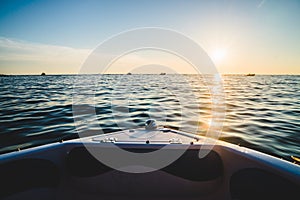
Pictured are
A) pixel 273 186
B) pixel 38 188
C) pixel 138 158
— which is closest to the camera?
pixel 273 186

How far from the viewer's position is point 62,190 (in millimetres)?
2312

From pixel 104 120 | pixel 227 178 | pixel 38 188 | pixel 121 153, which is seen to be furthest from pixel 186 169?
pixel 104 120

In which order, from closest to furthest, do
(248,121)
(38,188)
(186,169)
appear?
(38,188), (186,169), (248,121)

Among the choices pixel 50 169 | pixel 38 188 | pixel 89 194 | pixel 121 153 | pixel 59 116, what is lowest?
pixel 59 116

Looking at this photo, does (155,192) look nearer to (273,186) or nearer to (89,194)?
(89,194)

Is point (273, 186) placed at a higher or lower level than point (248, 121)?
higher

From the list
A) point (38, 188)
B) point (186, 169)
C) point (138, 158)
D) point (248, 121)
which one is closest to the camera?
point (38, 188)

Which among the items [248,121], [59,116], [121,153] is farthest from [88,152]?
[248,121]

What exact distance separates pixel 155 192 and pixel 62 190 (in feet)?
3.90

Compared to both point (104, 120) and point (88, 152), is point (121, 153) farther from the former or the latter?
point (104, 120)

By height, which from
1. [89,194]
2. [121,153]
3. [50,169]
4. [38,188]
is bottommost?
[89,194]

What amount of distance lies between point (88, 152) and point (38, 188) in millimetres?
653

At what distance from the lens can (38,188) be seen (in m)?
2.10

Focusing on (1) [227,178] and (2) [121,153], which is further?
(2) [121,153]
